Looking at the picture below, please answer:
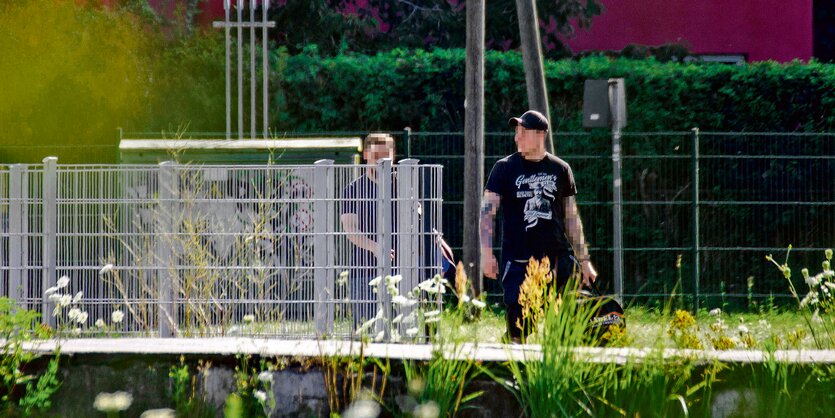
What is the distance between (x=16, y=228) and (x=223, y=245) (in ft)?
4.78

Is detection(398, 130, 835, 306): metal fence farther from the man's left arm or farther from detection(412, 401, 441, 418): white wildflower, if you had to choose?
detection(412, 401, 441, 418): white wildflower

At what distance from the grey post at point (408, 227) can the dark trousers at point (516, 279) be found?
55 centimetres

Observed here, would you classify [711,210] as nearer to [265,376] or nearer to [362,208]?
[362,208]

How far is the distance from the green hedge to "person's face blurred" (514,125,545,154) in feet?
19.6

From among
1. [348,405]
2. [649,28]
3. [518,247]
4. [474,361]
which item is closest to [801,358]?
[474,361]

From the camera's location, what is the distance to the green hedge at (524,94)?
1369 cm

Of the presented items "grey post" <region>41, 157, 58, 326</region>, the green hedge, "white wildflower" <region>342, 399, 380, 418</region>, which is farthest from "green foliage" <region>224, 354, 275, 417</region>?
the green hedge

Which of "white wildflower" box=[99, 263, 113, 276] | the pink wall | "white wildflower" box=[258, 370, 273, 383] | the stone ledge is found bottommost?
"white wildflower" box=[258, 370, 273, 383]

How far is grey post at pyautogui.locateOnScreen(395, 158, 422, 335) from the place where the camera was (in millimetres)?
7980

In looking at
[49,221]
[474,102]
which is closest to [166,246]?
[49,221]

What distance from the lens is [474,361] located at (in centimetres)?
515

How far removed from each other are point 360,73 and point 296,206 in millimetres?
5675

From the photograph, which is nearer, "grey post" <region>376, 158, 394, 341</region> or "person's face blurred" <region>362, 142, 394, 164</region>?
"grey post" <region>376, 158, 394, 341</region>

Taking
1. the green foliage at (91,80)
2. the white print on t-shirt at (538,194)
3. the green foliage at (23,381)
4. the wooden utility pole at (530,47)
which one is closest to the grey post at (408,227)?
Result: the white print on t-shirt at (538,194)
